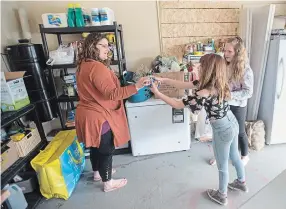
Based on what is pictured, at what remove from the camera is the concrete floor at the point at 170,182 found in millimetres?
1734

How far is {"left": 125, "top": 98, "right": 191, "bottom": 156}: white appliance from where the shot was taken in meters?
2.21

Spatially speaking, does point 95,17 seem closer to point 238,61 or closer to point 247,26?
point 238,61

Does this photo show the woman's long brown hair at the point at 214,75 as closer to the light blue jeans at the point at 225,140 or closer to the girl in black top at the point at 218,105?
the girl in black top at the point at 218,105

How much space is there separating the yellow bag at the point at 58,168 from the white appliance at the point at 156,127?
70 cm

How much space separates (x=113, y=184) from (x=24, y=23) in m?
2.08

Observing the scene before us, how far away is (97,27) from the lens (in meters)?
2.03

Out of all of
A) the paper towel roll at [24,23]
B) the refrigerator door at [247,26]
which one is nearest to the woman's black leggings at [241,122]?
the refrigerator door at [247,26]

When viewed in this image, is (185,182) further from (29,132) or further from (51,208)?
(29,132)

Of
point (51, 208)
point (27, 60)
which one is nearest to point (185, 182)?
point (51, 208)

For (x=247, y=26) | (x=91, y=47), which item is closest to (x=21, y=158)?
(x=91, y=47)

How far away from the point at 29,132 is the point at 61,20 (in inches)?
46.4

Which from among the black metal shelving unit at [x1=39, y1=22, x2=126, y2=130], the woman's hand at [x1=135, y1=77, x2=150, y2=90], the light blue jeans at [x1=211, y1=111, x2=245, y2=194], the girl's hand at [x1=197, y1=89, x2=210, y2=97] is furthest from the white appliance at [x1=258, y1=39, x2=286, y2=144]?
Result: the black metal shelving unit at [x1=39, y1=22, x2=126, y2=130]

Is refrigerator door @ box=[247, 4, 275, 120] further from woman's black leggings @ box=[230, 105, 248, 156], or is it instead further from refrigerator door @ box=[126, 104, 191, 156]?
refrigerator door @ box=[126, 104, 191, 156]

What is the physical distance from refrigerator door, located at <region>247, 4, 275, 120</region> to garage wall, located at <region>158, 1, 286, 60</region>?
287 mm
